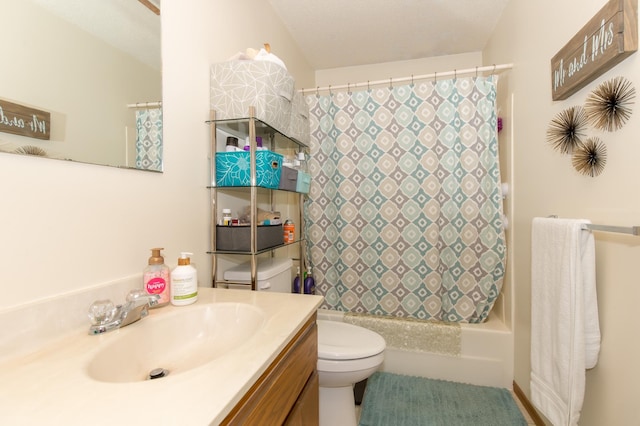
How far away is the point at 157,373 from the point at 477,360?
5.80ft

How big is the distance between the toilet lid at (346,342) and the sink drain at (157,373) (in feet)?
2.29

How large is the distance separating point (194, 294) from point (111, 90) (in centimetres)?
63

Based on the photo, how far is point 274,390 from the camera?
0.66m

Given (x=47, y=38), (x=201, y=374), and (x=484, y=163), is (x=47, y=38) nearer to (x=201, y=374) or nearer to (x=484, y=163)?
(x=201, y=374)

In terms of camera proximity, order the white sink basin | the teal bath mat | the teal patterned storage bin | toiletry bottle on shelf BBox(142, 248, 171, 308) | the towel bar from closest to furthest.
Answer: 1. the white sink basin
2. the towel bar
3. toiletry bottle on shelf BBox(142, 248, 171, 308)
4. the teal patterned storage bin
5. the teal bath mat

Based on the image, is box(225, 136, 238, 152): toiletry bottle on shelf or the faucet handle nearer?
the faucet handle

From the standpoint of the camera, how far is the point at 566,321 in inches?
40.1

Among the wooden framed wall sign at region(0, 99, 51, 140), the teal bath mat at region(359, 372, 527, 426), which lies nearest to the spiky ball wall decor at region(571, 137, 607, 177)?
the teal bath mat at region(359, 372, 527, 426)

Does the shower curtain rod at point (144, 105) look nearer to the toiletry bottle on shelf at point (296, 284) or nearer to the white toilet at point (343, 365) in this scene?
the white toilet at point (343, 365)

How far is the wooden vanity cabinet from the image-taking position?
561 mm

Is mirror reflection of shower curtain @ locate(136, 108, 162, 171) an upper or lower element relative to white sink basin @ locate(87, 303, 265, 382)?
upper

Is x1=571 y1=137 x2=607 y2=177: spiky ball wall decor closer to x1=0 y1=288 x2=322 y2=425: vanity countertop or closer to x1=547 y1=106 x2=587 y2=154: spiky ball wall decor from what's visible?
x1=547 y1=106 x2=587 y2=154: spiky ball wall decor

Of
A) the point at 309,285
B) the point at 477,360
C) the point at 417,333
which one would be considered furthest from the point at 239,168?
the point at 477,360

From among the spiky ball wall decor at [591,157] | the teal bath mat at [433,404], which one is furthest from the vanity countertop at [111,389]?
the teal bath mat at [433,404]
